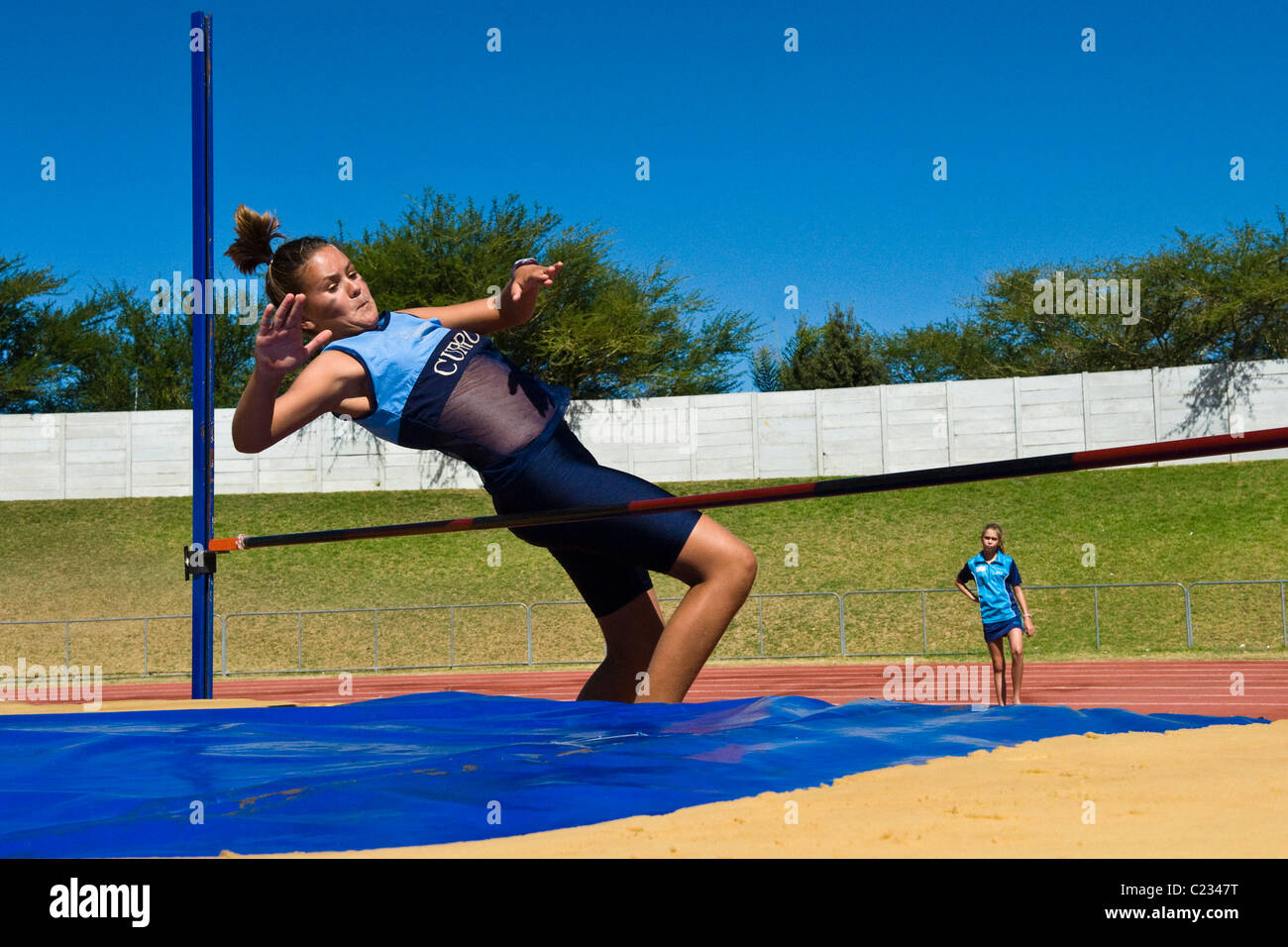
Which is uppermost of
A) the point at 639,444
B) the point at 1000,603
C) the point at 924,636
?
the point at 639,444

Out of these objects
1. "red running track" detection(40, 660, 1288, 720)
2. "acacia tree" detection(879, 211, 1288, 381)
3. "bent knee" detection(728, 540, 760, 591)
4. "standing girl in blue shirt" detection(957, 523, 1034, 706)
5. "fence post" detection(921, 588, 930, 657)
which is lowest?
"red running track" detection(40, 660, 1288, 720)

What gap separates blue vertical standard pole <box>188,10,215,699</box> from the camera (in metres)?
5.69

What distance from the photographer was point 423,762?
3012 mm

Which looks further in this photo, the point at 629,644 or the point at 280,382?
the point at 629,644

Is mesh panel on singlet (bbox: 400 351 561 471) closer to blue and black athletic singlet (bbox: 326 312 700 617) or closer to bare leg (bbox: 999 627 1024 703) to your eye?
blue and black athletic singlet (bbox: 326 312 700 617)

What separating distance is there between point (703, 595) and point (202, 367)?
3420 mm

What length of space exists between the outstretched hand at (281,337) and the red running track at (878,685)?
7560 millimetres

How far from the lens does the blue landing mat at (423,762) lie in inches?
88.2

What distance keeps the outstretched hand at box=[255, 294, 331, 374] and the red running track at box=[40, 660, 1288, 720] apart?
756 centimetres

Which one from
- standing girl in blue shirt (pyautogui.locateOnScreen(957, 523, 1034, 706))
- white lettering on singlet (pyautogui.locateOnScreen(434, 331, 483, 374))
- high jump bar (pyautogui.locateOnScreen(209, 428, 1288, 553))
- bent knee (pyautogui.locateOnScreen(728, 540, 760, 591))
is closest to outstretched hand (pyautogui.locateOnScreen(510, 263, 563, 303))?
white lettering on singlet (pyautogui.locateOnScreen(434, 331, 483, 374))

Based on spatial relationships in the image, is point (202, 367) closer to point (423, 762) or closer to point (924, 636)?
point (423, 762)

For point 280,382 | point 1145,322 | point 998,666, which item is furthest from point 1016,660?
point 1145,322

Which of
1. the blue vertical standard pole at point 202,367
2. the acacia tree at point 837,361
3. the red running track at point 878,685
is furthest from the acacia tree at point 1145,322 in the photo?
the blue vertical standard pole at point 202,367
